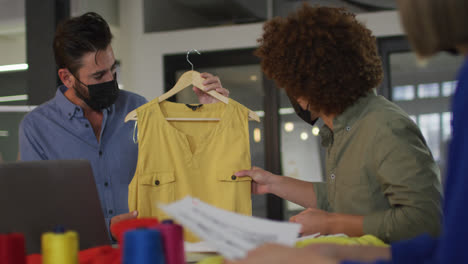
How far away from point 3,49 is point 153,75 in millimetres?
1435

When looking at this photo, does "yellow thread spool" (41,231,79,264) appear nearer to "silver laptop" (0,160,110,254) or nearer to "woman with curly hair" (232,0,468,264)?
"silver laptop" (0,160,110,254)

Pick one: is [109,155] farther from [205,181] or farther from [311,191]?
[311,191]

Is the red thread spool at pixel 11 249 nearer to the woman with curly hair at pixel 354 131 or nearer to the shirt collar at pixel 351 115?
the woman with curly hair at pixel 354 131

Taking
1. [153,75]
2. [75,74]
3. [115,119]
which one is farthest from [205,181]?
[153,75]

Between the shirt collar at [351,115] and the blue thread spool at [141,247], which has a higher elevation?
the shirt collar at [351,115]

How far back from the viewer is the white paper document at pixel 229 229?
0.86 m

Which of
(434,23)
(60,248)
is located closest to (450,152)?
(434,23)

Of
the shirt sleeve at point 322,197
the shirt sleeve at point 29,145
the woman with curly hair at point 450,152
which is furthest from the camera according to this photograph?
the shirt sleeve at point 29,145

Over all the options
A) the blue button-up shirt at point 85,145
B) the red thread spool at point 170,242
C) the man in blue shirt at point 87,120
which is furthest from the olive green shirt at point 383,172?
the blue button-up shirt at point 85,145

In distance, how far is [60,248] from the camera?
0.96 m

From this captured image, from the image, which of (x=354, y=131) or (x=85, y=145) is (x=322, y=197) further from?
(x=85, y=145)

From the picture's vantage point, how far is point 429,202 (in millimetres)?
1265

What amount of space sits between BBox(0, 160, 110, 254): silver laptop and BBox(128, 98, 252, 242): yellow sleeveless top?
0.52 metres

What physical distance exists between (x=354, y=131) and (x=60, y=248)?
0.97 m
